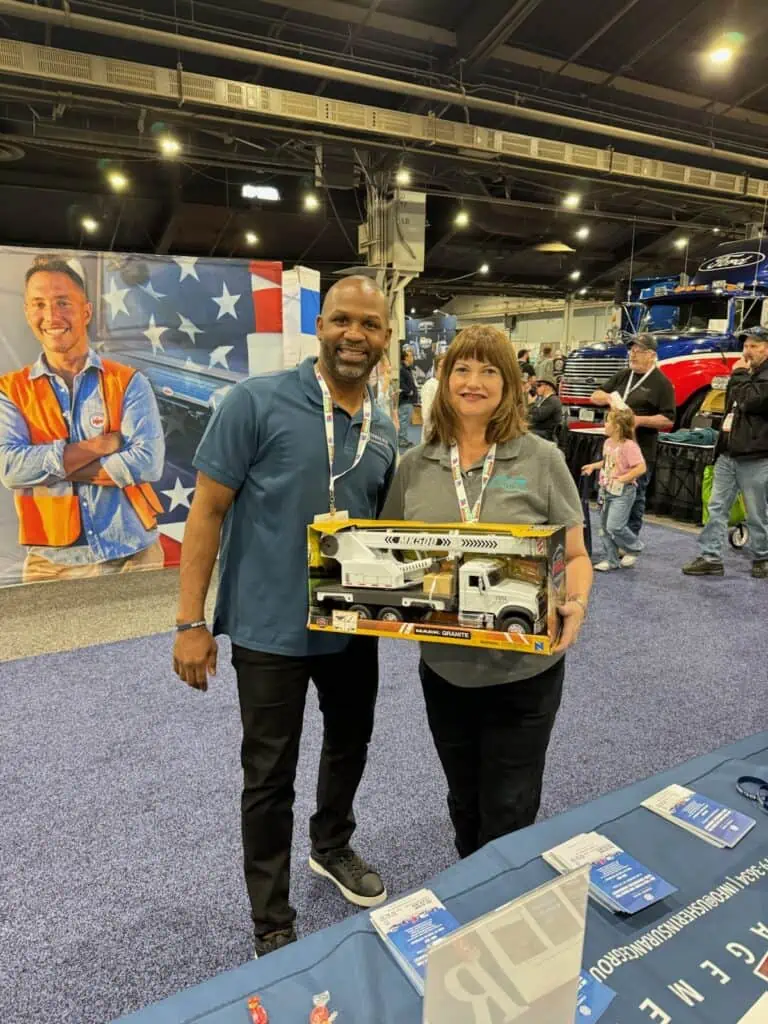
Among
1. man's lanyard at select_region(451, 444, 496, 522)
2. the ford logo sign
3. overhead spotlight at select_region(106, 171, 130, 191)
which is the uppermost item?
overhead spotlight at select_region(106, 171, 130, 191)

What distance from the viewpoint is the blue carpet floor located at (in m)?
1.62

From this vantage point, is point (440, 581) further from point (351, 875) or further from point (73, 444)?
point (73, 444)

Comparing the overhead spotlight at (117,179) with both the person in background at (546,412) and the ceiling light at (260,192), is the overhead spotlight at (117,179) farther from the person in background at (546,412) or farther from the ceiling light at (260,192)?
the person in background at (546,412)

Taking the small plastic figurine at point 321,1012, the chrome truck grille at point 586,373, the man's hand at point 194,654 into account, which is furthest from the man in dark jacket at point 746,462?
the chrome truck grille at point 586,373

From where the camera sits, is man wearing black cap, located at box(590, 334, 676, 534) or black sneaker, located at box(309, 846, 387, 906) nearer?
black sneaker, located at box(309, 846, 387, 906)

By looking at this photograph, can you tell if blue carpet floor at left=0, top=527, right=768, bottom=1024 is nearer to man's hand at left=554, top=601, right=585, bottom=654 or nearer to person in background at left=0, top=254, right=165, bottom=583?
person in background at left=0, top=254, right=165, bottom=583

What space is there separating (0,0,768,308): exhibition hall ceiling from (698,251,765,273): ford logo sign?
0.91 meters

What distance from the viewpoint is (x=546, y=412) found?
277 inches

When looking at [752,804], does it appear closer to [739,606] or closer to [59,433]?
[739,606]

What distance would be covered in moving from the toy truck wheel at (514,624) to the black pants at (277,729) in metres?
0.46

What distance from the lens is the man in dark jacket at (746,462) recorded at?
4.28m

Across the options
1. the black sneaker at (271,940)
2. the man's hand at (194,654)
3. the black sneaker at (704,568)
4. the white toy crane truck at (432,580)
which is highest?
the white toy crane truck at (432,580)

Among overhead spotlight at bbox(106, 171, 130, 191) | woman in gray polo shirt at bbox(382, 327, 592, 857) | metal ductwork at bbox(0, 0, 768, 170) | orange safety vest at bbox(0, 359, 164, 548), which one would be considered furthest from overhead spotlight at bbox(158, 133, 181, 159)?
woman in gray polo shirt at bbox(382, 327, 592, 857)

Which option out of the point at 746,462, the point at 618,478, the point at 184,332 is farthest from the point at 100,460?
the point at 746,462
